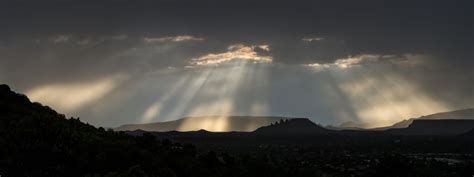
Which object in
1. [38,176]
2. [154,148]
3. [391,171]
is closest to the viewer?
[38,176]

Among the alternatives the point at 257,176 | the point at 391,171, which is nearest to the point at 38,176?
the point at 257,176

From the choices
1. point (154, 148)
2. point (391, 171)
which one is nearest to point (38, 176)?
point (154, 148)

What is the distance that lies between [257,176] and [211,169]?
2948 millimetres

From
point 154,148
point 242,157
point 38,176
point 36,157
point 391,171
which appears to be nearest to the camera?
point 38,176

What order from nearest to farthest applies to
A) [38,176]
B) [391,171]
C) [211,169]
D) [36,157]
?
[38,176]
[36,157]
[211,169]
[391,171]

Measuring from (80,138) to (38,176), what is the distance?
6.53 meters

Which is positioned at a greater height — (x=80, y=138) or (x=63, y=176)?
(x=80, y=138)

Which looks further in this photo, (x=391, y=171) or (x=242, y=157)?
(x=391, y=171)

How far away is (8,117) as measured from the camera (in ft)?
122

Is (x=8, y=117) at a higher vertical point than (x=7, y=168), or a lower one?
higher

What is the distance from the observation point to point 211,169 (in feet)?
115

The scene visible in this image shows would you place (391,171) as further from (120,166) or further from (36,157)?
(36,157)

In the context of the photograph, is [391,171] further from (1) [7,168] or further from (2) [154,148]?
(1) [7,168]

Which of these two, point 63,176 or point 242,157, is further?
point 242,157
